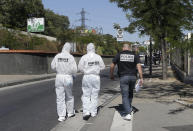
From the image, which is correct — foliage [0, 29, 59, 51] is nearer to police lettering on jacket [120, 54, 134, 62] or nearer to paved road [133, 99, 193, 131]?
paved road [133, 99, 193, 131]

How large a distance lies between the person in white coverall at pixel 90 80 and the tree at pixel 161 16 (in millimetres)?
9839

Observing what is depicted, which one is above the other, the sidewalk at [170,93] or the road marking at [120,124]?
the sidewalk at [170,93]

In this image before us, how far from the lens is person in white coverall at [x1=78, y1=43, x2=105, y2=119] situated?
269 inches

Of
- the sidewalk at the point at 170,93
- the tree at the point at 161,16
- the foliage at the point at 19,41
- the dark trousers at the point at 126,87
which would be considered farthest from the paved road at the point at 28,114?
the foliage at the point at 19,41

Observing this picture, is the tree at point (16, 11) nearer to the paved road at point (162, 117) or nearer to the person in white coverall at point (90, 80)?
the paved road at point (162, 117)

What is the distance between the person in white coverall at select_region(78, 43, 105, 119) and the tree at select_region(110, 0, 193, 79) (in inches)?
387

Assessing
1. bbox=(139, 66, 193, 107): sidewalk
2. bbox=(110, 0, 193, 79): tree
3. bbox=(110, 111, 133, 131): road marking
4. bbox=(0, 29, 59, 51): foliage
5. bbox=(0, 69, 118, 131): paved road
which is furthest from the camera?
bbox=(0, 29, 59, 51): foliage

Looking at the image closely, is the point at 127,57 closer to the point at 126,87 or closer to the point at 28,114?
the point at 126,87

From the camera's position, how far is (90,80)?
680 centimetres

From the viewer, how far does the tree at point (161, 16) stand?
52.9 ft

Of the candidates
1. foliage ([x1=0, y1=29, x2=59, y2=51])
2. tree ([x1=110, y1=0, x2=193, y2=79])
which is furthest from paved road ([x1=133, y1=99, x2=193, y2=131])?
foliage ([x1=0, y1=29, x2=59, y2=51])

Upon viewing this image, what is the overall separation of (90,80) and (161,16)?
1082 cm

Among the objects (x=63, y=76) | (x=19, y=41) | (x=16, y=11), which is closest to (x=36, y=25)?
(x=19, y=41)

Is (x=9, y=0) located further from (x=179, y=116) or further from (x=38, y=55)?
(x=179, y=116)
